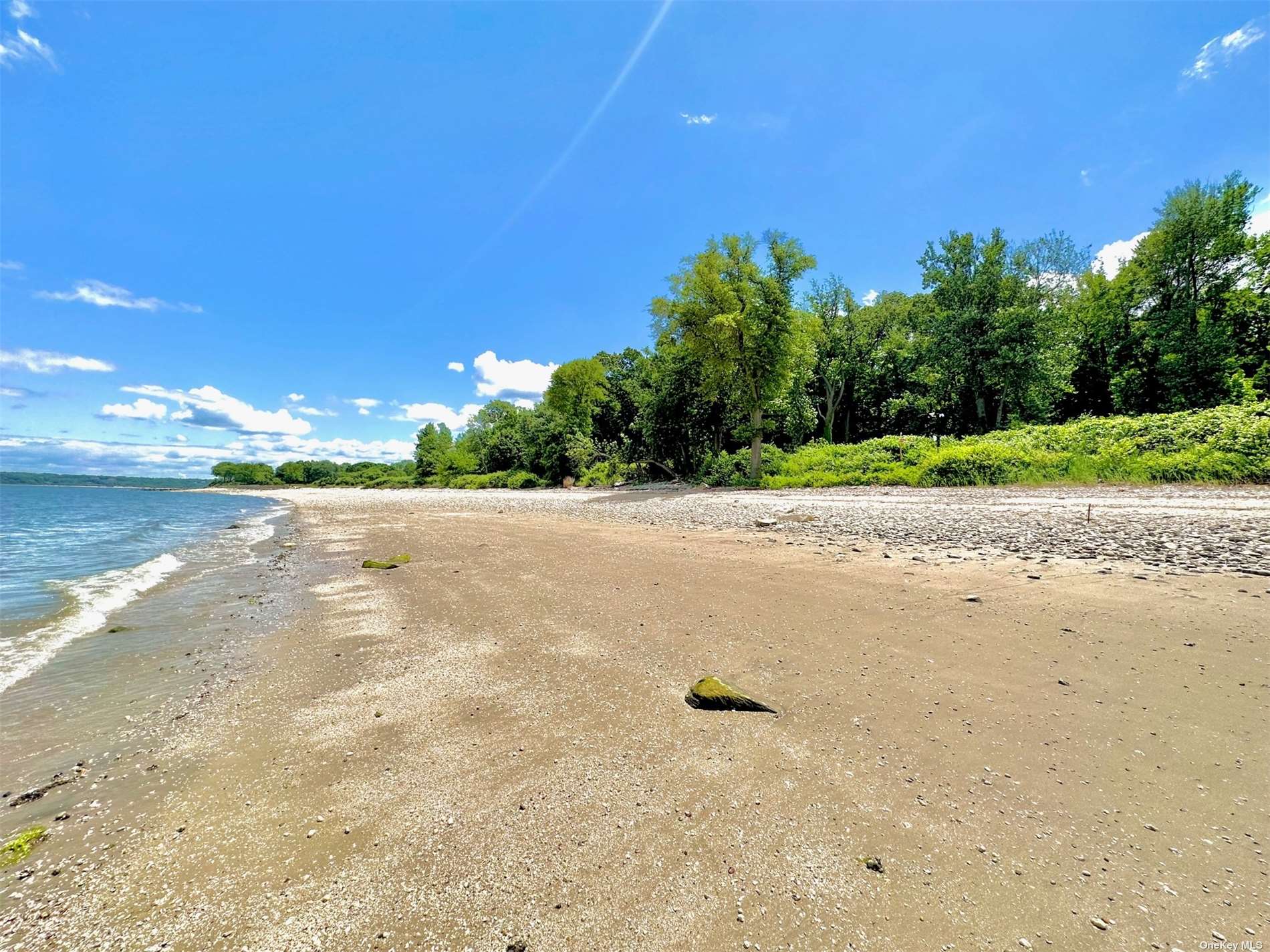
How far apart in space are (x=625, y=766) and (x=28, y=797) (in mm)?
4183

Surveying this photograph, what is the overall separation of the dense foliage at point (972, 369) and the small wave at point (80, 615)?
22.2 meters

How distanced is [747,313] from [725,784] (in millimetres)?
24915

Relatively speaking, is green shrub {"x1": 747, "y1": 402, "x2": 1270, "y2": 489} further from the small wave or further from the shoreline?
the small wave

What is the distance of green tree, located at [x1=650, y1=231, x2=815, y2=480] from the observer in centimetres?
2473

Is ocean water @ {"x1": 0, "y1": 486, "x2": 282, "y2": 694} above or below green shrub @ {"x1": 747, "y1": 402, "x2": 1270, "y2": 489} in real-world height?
below

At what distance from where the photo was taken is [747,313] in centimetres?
2489

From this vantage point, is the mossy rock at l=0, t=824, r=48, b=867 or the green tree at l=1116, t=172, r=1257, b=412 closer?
the mossy rock at l=0, t=824, r=48, b=867

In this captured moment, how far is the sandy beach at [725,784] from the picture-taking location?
2143mm

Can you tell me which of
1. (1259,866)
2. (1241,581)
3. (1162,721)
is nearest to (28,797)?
(1259,866)

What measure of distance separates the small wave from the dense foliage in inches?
874

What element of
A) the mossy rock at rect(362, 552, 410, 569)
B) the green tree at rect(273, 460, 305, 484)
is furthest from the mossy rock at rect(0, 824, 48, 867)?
the green tree at rect(273, 460, 305, 484)

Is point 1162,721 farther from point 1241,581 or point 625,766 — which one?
point 1241,581

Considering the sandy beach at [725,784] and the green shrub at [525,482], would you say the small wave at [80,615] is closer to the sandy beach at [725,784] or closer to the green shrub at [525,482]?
the sandy beach at [725,784]

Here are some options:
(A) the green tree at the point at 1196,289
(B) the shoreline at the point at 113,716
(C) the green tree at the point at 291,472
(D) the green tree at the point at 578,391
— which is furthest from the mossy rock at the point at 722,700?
(C) the green tree at the point at 291,472
